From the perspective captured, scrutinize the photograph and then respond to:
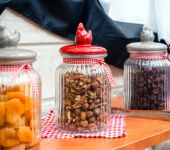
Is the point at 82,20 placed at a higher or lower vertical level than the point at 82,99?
higher

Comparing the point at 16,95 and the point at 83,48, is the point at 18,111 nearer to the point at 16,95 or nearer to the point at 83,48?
the point at 16,95

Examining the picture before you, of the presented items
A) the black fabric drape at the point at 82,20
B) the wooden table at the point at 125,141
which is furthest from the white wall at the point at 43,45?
the wooden table at the point at 125,141

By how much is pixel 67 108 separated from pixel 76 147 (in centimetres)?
11

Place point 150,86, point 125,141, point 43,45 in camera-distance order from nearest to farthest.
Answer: point 125,141 < point 150,86 < point 43,45

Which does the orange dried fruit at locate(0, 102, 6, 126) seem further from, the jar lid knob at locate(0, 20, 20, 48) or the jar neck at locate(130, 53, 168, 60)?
the jar neck at locate(130, 53, 168, 60)

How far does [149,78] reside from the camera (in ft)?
3.20

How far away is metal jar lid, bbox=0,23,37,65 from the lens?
633mm

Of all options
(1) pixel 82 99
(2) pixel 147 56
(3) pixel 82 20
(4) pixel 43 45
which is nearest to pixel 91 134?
(1) pixel 82 99

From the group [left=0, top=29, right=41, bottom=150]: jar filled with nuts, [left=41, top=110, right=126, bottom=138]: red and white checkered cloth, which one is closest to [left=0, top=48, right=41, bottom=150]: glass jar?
[left=0, top=29, right=41, bottom=150]: jar filled with nuts

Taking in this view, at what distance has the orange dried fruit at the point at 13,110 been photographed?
628mm

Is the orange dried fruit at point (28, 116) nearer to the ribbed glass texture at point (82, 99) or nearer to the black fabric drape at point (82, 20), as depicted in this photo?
the ribbed glass texture at point (82, 99)

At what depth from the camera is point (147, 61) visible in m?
0.99

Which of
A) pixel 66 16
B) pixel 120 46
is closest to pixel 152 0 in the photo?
pixel 120 46

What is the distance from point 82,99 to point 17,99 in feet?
0.58
